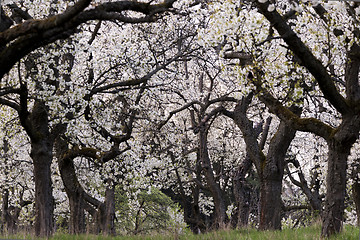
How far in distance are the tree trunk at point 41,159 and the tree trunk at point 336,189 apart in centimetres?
614

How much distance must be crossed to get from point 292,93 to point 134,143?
561 cm

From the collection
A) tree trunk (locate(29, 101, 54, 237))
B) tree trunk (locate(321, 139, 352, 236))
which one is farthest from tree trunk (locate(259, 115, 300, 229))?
tree trunk (locate(29, 101, 54, 237))

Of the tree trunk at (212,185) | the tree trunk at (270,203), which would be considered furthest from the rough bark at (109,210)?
the tree trunk at (270,203)

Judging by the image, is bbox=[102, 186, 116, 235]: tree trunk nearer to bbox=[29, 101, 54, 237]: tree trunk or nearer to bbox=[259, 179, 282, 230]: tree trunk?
bbox=[29, 101, 54, 237]: tree trunk

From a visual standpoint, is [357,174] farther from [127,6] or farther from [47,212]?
[127,6]

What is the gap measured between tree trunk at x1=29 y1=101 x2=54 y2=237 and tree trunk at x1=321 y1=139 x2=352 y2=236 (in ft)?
20.2

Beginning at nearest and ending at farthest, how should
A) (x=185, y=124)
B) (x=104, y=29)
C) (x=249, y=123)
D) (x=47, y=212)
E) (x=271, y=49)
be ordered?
(x=271, y=49), (x=47, y=212), (x=249, y=123), (x=104, y=29), (x=185, y=124)

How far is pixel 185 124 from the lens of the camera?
18.6 meters

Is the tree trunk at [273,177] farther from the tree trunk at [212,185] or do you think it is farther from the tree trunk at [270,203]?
the tree trunk at [212,185]

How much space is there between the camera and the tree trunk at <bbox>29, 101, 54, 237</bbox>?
32.9ft

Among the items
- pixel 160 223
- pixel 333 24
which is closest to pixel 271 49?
pixel 333 24

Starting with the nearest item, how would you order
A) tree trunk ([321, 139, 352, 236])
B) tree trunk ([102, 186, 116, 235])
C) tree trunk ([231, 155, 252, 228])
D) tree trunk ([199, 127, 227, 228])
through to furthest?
tree trunk ([321, 139, 352, 236]) < tree trunk ([231, 155, 252, 228]) < tree trunk ([199, 127, 227, 228]) < tree trunk ([102, 186, 116, 235])

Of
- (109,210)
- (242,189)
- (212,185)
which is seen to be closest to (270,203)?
(242,189)

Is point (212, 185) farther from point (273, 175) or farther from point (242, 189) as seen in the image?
point (273, 175)
